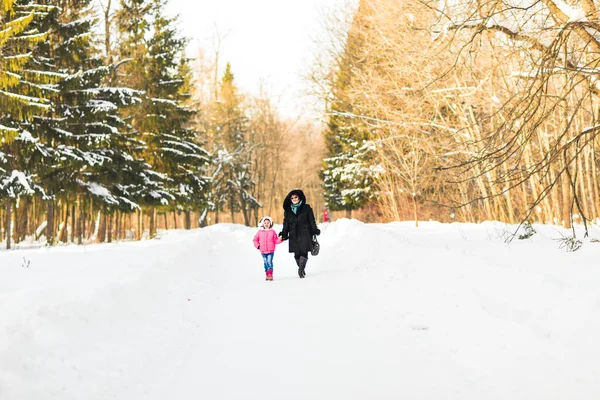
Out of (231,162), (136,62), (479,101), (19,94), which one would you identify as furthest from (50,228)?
(231,162)

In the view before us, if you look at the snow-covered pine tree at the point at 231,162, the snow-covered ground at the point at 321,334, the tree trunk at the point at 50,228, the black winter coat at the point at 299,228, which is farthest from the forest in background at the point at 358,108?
the snow-covered pine tree at the point at 231,162

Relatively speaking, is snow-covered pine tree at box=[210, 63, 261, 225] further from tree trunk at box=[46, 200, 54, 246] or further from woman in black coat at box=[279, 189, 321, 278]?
woman in black coat at box=[279, 189, 321, 278]

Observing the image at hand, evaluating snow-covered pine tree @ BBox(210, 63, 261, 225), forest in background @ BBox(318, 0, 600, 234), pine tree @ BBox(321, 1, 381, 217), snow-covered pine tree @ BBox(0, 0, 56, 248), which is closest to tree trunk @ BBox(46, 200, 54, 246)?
snow-covered pine tree @ BBox(0, 0, 56, 248)

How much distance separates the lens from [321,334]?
540cm

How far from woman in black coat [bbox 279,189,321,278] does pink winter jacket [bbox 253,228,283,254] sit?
429 mm

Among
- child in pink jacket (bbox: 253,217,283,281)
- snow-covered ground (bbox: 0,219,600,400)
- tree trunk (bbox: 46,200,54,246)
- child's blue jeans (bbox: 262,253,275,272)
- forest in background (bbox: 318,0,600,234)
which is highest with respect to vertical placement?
forest in background (bbox: 318,0,600,234)

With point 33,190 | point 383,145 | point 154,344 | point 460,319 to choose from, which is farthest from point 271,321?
point 383,145

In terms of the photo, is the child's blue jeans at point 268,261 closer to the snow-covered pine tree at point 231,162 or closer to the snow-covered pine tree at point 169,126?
the snow-covered pine tree at point 169,126

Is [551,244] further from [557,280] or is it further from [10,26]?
[10,26]

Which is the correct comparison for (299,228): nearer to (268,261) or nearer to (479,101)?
(268,261)

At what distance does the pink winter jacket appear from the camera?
10.2 metres

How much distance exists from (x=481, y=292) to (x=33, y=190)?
16.4 metres

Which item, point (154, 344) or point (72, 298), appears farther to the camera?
point (72, 298)

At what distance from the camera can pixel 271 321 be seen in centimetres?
605
